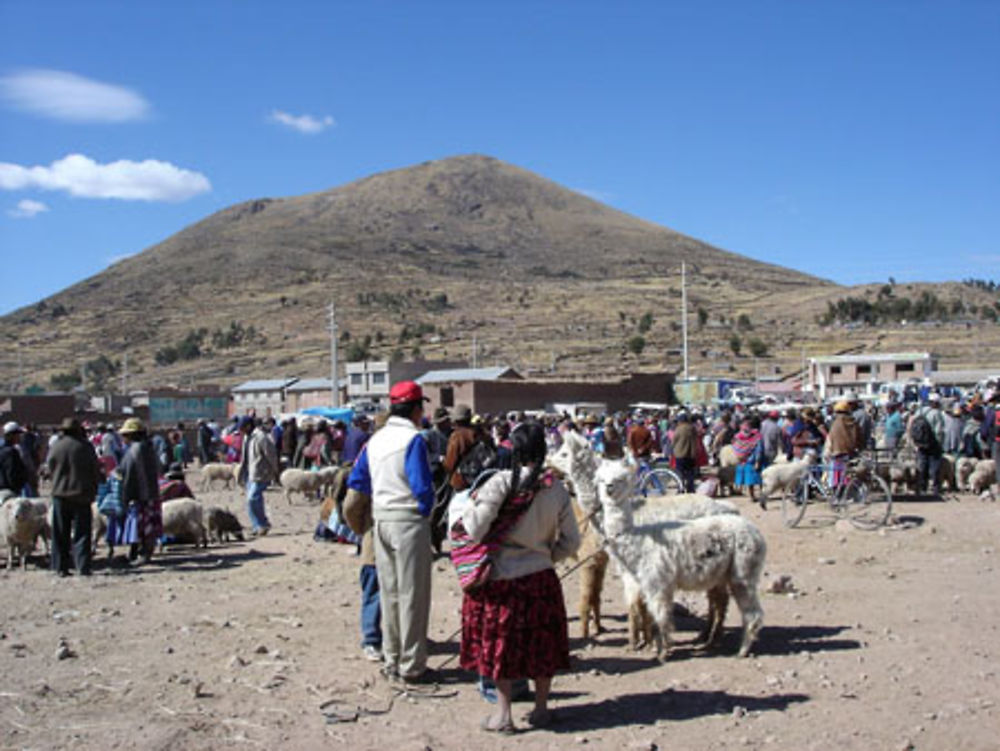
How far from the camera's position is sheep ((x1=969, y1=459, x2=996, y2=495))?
14836 mm

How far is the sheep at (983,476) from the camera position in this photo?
14.8 metres

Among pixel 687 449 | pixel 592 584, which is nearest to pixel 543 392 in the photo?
pixel 687 449

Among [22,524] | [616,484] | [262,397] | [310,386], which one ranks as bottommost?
[22,524]

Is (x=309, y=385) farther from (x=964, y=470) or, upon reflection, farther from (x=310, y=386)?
(x=964, y=470)

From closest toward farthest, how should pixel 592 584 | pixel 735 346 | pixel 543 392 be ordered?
1. pixel 592 584
2. pixel 543 392
3. pixel 735 346

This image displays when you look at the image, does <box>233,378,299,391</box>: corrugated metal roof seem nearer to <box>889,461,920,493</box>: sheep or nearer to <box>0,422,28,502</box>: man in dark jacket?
<box>0,422,28,502</box>: man in dark jacket

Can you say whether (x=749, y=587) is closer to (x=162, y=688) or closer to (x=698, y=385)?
(x=162, y=688)

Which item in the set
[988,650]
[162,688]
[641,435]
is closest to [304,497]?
[641,435]

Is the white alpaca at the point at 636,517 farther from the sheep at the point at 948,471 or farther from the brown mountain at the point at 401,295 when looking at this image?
the brown mountain at the point at 401,295

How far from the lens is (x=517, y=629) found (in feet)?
16.4

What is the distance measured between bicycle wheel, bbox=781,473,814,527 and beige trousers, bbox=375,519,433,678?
300 inches

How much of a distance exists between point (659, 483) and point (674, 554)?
881cm

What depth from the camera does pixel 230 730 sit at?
5227 millimetres

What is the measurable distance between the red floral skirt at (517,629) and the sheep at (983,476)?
12.2 meters
